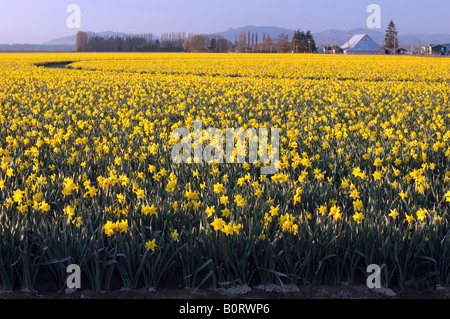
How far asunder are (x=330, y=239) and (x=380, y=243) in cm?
41

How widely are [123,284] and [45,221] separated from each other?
3.38ft

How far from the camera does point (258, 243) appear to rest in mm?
3594

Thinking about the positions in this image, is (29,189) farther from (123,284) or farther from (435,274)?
(435,274)

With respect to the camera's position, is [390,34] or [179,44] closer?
[390,34]

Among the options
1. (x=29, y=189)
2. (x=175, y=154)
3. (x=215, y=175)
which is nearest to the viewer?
(x=29, y=189)
